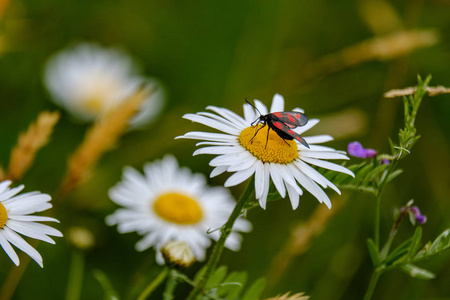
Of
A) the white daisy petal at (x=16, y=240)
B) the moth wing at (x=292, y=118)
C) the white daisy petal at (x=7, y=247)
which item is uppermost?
the moth wing at (x=292, y=118)

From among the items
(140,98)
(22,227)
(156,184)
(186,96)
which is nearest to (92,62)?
(186,96)

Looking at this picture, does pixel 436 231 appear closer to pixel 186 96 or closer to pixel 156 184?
pixel 156 184

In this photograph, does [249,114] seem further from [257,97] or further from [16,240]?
[257,97]

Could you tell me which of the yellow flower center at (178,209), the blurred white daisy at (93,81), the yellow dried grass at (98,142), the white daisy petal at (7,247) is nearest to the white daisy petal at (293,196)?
the white daisy petal at (7,247)

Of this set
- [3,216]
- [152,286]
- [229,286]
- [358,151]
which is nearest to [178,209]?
[152,286]

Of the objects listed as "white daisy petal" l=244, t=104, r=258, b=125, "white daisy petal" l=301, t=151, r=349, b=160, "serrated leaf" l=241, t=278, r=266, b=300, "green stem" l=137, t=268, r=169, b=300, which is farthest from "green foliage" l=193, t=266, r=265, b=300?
"white daisy petal" l=244, t=104, r=258, b=125

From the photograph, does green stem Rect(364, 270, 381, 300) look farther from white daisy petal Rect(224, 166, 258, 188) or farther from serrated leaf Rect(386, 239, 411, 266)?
white daisy petal Rect(224, 166, 258, 188)

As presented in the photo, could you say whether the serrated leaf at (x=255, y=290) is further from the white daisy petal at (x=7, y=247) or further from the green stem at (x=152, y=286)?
the white daisy petal at (x=7, y=247)
